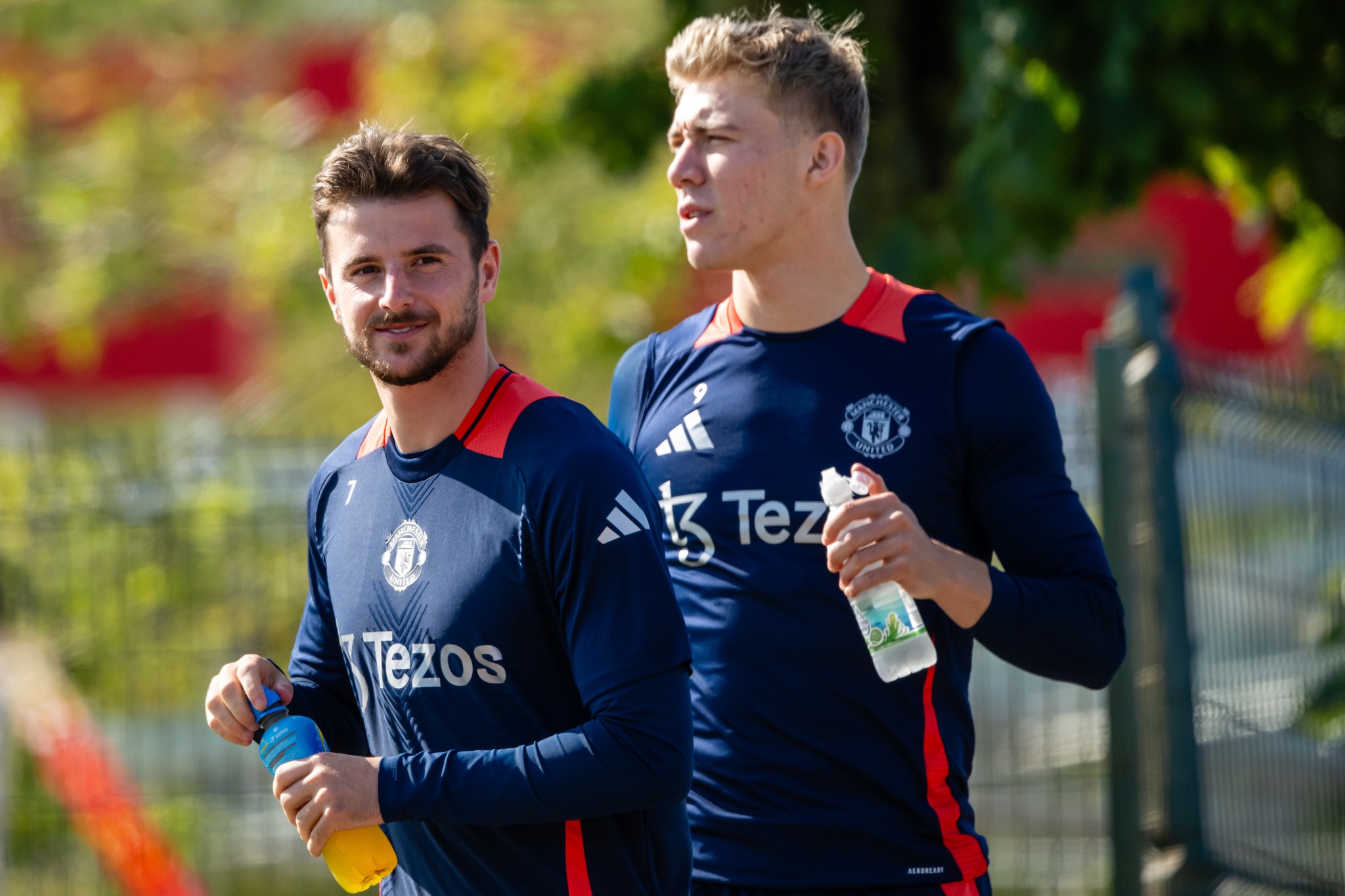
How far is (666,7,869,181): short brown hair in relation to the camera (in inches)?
116

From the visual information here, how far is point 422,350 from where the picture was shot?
7.95 ft

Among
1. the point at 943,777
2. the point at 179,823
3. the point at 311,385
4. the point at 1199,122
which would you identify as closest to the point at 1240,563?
the point at 1199,122

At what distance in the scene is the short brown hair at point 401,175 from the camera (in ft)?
7.98

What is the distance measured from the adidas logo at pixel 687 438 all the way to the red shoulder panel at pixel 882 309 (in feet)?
1.15

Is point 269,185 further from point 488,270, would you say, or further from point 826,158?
point 488,270

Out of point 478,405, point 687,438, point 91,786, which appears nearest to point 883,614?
point 687,438

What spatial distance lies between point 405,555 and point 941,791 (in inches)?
44.4

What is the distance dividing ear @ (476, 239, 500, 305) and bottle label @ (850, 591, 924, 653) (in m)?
0.81

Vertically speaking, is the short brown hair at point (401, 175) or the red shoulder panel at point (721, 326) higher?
the short brown hair at point (401, 175)

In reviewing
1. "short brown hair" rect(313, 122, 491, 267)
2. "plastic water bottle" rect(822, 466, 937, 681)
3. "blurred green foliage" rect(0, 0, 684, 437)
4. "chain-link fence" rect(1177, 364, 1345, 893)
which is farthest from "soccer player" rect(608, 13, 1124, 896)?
"blurred green foliage" rect(0, 0, 684, 437)

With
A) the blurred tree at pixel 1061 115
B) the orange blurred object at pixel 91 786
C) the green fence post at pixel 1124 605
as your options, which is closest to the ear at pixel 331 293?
the blurred tree at pixel 1061 115

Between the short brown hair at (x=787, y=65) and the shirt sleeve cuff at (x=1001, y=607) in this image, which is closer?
the shirt sleeve cuff at (x=1001, y=607)

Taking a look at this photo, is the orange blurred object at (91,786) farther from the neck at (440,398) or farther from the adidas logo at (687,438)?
the neck at (440,398)

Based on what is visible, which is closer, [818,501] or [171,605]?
[818,501]
